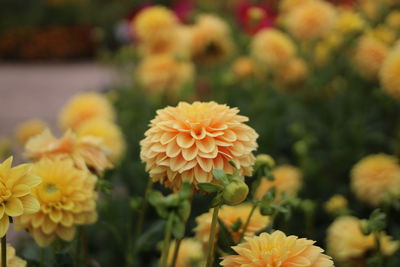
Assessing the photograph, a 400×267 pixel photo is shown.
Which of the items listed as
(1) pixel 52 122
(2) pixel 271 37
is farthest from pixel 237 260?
(1) pixel 52 122

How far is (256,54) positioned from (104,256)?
972 millimetres

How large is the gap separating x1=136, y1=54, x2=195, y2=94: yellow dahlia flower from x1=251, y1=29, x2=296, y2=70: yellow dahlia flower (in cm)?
35

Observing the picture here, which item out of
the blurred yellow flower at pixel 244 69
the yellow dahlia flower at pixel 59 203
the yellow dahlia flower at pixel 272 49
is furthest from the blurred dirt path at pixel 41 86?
the yellow dahlia flower at pixel 59 203

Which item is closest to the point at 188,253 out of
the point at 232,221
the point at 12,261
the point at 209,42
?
the point at 232,221

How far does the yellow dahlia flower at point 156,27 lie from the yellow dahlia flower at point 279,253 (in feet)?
5.18

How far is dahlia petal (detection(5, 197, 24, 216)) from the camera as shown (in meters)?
0.69

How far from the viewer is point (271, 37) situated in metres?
2.12

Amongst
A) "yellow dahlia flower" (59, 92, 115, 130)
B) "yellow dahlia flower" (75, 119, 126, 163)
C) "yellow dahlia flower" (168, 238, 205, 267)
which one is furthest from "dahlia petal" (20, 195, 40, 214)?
"yellow dahlia flower" (59, 92, 115, 130)

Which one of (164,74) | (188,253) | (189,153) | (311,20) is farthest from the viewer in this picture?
(164,74)

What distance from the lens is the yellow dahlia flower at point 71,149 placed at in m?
1.02

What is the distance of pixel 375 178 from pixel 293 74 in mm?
1048

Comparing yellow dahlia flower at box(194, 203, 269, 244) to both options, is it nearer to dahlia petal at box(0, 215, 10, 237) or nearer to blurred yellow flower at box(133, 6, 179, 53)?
dahlia petal at box(0, 215, 10, 237)

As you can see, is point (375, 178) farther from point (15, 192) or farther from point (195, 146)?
point (15, 192)

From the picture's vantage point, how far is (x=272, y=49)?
2.11 m
